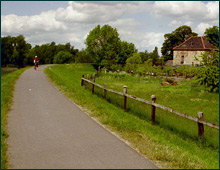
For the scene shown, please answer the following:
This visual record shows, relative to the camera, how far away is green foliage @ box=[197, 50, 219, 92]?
24.3m

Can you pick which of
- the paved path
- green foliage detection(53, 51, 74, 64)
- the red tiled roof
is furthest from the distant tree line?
the paved path

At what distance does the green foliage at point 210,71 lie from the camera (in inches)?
957

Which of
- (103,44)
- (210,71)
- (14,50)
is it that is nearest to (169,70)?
(210,71)

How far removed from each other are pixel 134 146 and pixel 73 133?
79.1 inches

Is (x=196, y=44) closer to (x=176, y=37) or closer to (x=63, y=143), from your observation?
(x=176, y=37)

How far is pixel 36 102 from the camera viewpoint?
13.7 m

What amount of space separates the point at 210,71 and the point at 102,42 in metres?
52.1

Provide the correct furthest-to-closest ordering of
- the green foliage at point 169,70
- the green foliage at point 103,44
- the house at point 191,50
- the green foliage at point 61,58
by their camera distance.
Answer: the green foliage at point 61,58
the green foliage at point 103,44
the house at point 191,50
the green foliage at point 169,70

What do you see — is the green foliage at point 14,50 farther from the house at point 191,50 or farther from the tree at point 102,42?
the house at point 191,50

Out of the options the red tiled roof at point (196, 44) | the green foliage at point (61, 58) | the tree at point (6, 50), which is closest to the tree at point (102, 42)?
the red tiled roof at point (196, 44)

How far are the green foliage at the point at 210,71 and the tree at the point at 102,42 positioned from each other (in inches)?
1859

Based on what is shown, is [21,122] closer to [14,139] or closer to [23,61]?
[14,139]

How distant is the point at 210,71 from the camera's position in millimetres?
24438

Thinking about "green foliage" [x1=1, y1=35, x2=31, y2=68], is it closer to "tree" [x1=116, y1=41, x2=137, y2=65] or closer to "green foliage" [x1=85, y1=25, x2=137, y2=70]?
"green foliage" [x1=85, y1=25, x2=137, y2=70]
